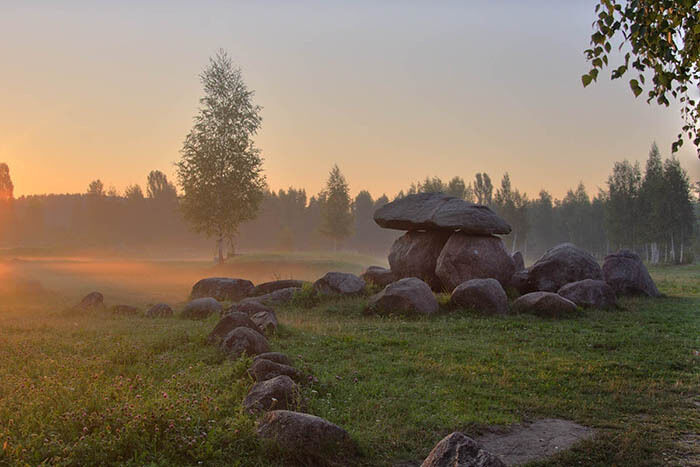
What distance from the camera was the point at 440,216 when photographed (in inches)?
933

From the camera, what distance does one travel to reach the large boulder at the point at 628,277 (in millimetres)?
22938

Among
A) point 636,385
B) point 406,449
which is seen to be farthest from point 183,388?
point 636,385

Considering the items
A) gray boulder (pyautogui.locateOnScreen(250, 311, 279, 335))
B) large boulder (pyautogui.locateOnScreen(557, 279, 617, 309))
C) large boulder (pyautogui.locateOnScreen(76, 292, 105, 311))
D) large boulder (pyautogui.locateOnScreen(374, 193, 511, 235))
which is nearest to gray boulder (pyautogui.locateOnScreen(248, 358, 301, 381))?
gray boulder (pyautogui.locateOnScreen(250, 311, 279, 335))

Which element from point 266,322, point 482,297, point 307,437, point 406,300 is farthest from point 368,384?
point 482,297

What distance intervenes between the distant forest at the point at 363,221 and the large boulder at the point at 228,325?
5477cm

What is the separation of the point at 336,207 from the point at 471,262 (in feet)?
173

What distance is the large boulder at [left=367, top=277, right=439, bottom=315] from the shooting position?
18219mm

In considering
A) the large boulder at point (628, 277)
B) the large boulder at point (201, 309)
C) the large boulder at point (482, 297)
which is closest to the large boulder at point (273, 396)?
the large boulder at point (201, 309)

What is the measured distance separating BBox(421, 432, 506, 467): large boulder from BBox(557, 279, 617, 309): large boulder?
52.2 feet

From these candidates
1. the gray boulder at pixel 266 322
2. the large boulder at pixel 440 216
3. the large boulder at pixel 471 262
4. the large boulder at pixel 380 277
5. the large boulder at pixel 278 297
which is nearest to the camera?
the gray boulder at pixel 266 322

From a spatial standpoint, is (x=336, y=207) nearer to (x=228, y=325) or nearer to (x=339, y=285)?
(x=339, y=285)

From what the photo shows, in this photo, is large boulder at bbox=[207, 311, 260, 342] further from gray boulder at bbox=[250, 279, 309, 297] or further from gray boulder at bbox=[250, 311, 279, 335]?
gray boulder at bbox=[250, 279, 309, 297]

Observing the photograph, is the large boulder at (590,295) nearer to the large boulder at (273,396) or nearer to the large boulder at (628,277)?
the large boulder at (628,277)

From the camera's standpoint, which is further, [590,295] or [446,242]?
[446,242]
